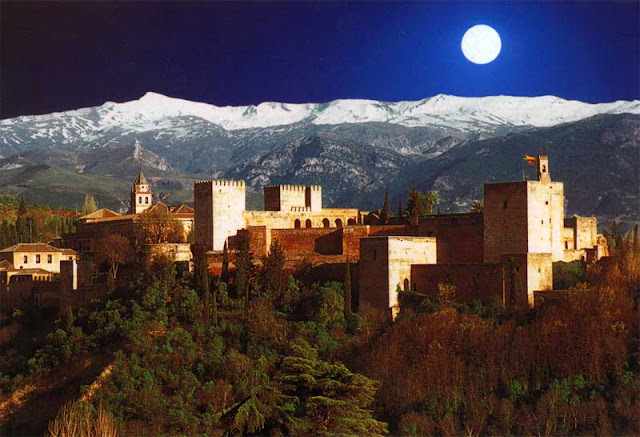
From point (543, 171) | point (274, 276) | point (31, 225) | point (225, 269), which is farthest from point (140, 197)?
point (543, 171)

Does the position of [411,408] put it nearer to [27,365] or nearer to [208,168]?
[27,365]

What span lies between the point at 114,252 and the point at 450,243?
13127 millimetres

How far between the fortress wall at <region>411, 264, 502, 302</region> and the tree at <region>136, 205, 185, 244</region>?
12333mm

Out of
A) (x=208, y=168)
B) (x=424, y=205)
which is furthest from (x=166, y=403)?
(x=208, y=168)

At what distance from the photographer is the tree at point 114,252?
4020 centimetres

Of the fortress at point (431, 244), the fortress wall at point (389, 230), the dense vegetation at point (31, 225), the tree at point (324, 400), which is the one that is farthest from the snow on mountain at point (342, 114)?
the tree at point (324, 400)

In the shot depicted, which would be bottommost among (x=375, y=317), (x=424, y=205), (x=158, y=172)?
(x=375, y=317)

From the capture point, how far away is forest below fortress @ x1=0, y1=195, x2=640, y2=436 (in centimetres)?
2728

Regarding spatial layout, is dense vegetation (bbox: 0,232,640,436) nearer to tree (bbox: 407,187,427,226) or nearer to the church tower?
tree (bbox: 407,187,427,226)

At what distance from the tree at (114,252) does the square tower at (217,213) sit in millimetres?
3466

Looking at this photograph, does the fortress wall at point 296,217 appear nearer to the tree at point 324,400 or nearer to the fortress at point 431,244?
the fortress at point 431,244

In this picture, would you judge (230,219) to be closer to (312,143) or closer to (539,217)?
(539,217)

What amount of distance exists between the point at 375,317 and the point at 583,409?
7262 mm

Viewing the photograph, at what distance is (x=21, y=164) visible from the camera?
128m
